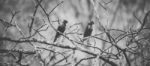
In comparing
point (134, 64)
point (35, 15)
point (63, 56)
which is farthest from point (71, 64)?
point (134, 64)

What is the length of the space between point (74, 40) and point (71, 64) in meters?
0.17

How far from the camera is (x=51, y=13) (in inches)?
41.6

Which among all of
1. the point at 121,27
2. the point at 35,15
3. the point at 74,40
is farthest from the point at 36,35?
the point at 121,27

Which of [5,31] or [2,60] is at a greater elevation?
[5,31]

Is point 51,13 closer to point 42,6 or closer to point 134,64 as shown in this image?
point 42,6

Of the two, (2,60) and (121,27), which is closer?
(2,60)

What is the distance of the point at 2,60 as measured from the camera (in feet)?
3.23

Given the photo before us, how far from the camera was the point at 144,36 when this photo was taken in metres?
1.24

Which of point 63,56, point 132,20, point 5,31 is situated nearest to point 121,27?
point 132,20

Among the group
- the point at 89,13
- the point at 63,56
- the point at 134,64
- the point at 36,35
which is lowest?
the point at 134,64

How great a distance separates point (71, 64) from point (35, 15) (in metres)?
0.43

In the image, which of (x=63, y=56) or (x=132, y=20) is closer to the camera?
(x=63, y=56)

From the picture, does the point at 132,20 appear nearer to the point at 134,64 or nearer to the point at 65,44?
the point at 134,64

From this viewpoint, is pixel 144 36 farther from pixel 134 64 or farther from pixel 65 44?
pixel 65 44
